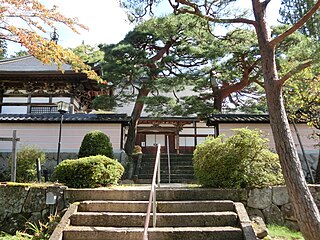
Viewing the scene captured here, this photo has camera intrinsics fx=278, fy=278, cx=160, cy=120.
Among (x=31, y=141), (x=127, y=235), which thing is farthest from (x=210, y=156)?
(x=31, y=141)

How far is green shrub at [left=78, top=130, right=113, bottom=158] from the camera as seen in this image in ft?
26.6

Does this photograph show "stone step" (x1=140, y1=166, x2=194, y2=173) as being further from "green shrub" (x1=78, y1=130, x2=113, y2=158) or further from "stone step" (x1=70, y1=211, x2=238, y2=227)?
"stone step" (x1=70, y1=211, x2=238, y2=227)

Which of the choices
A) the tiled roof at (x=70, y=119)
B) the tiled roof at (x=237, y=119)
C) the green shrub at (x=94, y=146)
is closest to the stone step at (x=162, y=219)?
the green shrub at (x=94, y=146)

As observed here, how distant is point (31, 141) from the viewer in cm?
1081

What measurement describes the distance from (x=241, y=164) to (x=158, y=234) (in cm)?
221

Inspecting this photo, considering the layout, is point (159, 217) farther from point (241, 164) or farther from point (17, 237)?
point (17, 237)

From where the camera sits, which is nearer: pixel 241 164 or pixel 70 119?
pixel 241 164

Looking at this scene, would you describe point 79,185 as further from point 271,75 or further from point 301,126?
Answer: point 301,126

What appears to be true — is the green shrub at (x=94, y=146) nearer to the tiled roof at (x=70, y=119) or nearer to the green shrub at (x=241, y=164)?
the tiled roof at (x=70, y=119)

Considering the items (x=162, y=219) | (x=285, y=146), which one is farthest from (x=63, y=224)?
(x=285, y=146)

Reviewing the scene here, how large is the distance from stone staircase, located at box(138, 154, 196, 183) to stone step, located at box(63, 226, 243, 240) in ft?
17.3

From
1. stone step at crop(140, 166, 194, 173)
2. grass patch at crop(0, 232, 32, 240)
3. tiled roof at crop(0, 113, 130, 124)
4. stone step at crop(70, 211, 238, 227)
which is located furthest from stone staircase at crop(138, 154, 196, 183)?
grass patch at crop(0, 232, 32, 240)

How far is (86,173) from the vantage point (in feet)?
17.6

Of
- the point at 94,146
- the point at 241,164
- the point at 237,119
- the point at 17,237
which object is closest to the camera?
the point at 17,237
